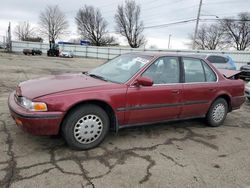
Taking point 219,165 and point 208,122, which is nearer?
point 219,165

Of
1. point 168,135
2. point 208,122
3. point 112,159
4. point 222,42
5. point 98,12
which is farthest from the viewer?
point 98,12

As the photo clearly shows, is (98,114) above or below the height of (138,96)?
below

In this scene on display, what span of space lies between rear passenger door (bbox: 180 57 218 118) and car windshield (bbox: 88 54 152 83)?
0.88m

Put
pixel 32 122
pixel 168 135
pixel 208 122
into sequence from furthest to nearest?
pixel 208 122 → pixel 168 135 → pixel 32 122

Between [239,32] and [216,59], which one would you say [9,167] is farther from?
[239,32]

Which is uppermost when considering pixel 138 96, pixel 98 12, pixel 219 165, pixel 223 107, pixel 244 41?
pixel 98 12

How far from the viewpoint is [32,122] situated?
3246mm

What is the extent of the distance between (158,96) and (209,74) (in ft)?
4.87

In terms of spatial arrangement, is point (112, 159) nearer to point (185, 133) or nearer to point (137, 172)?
point (137, 172)

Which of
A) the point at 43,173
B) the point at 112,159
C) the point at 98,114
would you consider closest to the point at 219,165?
the point at 112,159

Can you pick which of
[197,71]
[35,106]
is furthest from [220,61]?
[35,106]

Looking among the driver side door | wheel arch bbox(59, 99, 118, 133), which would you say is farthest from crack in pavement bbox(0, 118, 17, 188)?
the driver side door

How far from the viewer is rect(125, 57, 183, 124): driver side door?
391 centimetres

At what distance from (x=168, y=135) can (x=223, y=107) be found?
1.51m
